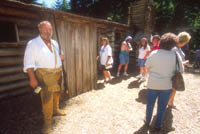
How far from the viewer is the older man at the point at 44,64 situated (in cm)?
223

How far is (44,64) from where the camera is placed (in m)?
2.33

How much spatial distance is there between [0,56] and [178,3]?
22.9 metres

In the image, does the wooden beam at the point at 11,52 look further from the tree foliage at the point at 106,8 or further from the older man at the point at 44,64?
the tree foliage at the point at 106,8

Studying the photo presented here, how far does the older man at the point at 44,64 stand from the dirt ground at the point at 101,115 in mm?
588

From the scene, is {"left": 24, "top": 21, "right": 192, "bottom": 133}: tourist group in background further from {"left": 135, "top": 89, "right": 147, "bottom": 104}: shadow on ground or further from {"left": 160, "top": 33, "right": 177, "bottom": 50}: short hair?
{"left": 135, "top": 89, "right": 147, "bottom": 104}: shadow on ground

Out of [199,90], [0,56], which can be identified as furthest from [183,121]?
[0,56]

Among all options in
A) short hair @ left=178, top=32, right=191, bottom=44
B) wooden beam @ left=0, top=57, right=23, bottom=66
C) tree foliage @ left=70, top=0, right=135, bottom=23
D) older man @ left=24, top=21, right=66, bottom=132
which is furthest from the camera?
tree foliage @ left=70, top=0, right=135, bottom=23

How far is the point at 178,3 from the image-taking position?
719 inches

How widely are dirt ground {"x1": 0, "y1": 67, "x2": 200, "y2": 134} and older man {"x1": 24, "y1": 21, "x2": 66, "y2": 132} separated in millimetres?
588

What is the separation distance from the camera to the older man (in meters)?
2.23

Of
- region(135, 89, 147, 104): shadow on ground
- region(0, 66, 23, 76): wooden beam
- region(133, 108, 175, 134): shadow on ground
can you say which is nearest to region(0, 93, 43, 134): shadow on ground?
region(0, 66, 23, 76): wooden beam

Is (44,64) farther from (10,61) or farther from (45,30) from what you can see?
(10,61)

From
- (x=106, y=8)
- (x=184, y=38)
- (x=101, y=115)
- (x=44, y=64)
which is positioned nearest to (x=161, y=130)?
(x=101, y=115)

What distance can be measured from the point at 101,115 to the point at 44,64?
6.48ft
